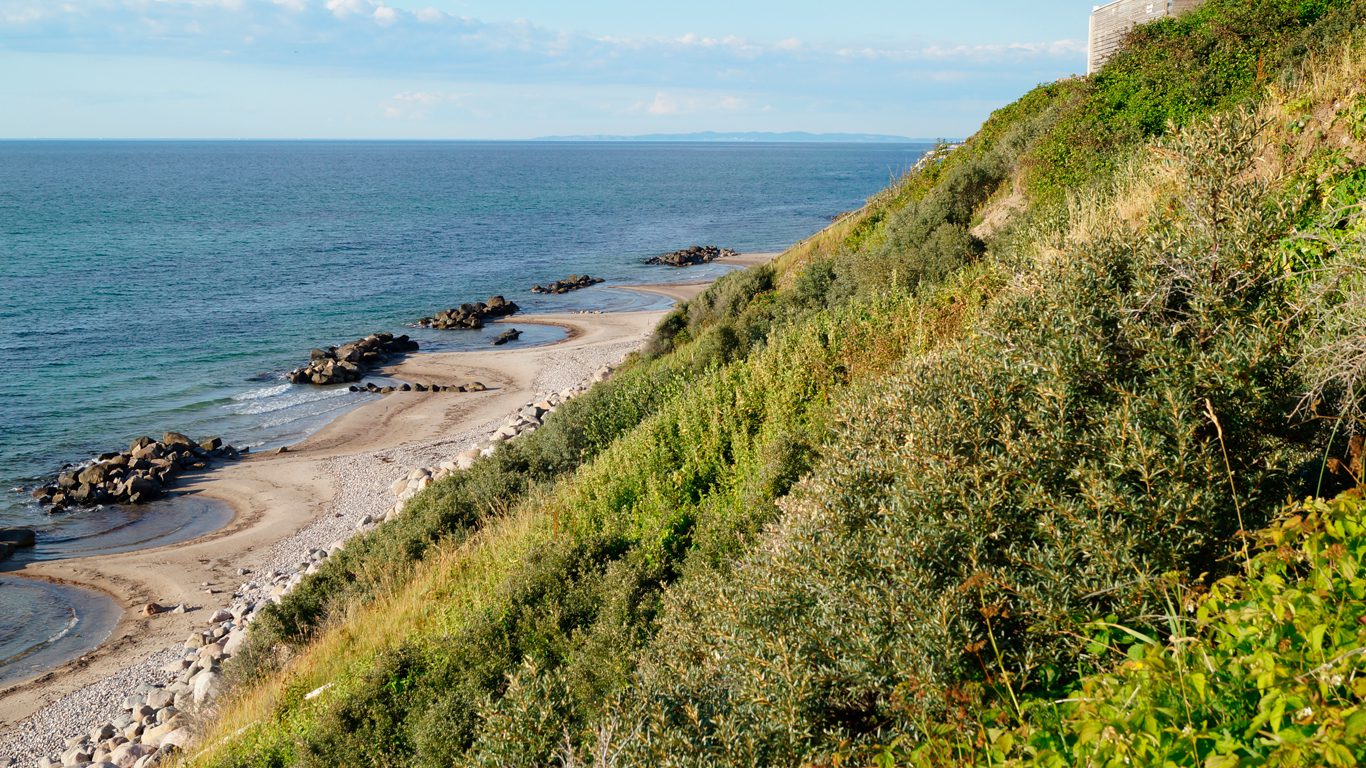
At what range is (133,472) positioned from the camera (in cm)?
2380

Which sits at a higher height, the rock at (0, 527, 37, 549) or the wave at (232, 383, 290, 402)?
the wave at (232, 383, 290, 402)

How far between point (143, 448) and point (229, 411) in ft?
15.5

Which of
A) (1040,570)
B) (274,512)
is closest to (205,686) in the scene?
(274,512)

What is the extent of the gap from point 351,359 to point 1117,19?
94.9 ft

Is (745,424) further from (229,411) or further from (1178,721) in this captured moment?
(229,411)

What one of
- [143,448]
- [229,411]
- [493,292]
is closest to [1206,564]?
[143,448]

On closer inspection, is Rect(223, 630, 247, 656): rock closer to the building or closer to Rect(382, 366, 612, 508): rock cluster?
Rect(382, 366, 612, 508): rock cluster

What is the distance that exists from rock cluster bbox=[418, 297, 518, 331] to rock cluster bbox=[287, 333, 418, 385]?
3603 millimetres

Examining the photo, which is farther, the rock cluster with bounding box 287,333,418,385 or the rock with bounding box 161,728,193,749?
the rock cluster with bounding box 287,333,418,385

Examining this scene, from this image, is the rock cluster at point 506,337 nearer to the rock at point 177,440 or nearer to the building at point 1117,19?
the rock at point 177,440

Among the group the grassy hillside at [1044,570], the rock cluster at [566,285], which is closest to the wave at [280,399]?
the rock cluster at [566,285]

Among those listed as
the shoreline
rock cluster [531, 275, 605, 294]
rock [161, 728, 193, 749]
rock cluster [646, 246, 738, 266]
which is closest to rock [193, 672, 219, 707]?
rock [161, 728, 193, 749]

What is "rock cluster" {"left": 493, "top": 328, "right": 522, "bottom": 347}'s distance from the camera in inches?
1535

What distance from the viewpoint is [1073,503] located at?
371 cm
